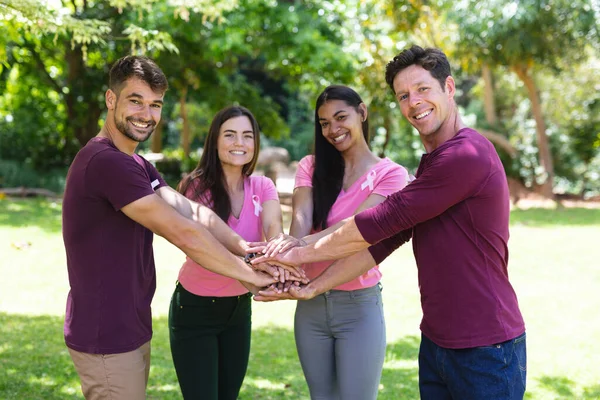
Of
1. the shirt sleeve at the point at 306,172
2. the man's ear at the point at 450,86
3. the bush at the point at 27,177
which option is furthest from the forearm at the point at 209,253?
the bush at the point at 27,177

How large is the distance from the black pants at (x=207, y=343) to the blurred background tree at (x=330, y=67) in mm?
7836

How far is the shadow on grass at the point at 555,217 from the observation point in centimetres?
1505

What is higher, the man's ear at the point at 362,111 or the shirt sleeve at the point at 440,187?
the man's ear at the point at 362,111

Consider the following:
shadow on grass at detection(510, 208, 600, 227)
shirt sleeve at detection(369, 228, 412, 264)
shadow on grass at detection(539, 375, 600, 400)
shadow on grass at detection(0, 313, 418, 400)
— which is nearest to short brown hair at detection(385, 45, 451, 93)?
shirt sleeve at detection(369, 228, 412, 264)

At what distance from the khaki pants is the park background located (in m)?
2.44

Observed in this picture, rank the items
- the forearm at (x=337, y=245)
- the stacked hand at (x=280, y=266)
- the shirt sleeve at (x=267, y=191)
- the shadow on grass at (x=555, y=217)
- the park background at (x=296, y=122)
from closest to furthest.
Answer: the forearm at (x=337, y=245) → the stacked hand at (x=280, y=266) → the shirt sleeve at (x=267, y=191) → the park background at (x=296, y=122) → the shadow on grass at (x=555, y=217)

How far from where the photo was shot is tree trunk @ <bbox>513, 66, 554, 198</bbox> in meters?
18.4

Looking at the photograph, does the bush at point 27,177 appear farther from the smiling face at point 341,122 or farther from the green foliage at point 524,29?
the smiling face at point 341,122

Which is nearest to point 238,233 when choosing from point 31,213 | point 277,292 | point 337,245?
Answer: point 277,292

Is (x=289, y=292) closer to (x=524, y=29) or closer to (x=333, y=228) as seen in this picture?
(x=333, y=228)

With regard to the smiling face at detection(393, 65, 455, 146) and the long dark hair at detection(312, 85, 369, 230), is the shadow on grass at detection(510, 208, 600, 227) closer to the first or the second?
the long dark hair at detection(312, 85, 369, 230)

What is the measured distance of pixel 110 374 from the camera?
2.70 meters

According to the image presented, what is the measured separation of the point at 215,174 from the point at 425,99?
1404mm

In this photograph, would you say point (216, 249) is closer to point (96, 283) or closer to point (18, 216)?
point (96, 283)
